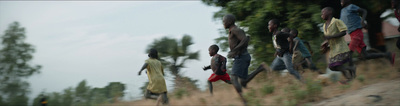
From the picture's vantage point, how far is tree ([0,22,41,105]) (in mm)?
18578

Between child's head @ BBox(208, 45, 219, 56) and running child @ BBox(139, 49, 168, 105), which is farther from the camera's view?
running child @ BBox(139, 49, 168, 105)

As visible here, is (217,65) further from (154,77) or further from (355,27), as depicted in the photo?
(355,27)

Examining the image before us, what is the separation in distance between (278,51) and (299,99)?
132 centimetres

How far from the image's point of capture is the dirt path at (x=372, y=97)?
4.57 m

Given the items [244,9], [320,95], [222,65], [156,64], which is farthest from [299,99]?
[244,9]

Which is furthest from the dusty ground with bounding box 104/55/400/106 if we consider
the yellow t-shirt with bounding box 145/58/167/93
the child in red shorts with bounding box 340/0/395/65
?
the child in red shorts with bounding box 340/0/395/65

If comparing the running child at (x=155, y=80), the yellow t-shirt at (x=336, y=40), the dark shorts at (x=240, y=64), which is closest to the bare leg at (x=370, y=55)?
the yellow t-shirt at (x=336, y=40)

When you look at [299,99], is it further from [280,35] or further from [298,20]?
[298,20]

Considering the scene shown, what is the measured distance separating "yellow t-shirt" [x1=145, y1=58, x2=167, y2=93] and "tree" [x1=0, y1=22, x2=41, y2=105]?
46.5ft

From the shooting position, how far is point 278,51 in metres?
6.40

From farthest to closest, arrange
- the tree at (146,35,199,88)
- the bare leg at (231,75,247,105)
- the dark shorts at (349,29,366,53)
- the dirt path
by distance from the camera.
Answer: the tree at (146,35,199,88), the dark shorts at (349,29,366,53), the bare leg at (231,75,247,105), the dirt path

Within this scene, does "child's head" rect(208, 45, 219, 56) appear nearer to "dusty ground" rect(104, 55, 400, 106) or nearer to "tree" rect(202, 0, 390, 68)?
"dusty ground" rect(104, 55, 400, 106)

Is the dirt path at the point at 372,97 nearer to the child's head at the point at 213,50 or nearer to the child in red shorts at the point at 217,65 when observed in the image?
the child in red shorts at the point at 217,65

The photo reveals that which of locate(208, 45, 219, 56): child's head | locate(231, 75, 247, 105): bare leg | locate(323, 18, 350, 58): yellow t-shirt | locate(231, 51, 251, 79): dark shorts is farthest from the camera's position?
locate(208, 45, 219, 56): child's head
